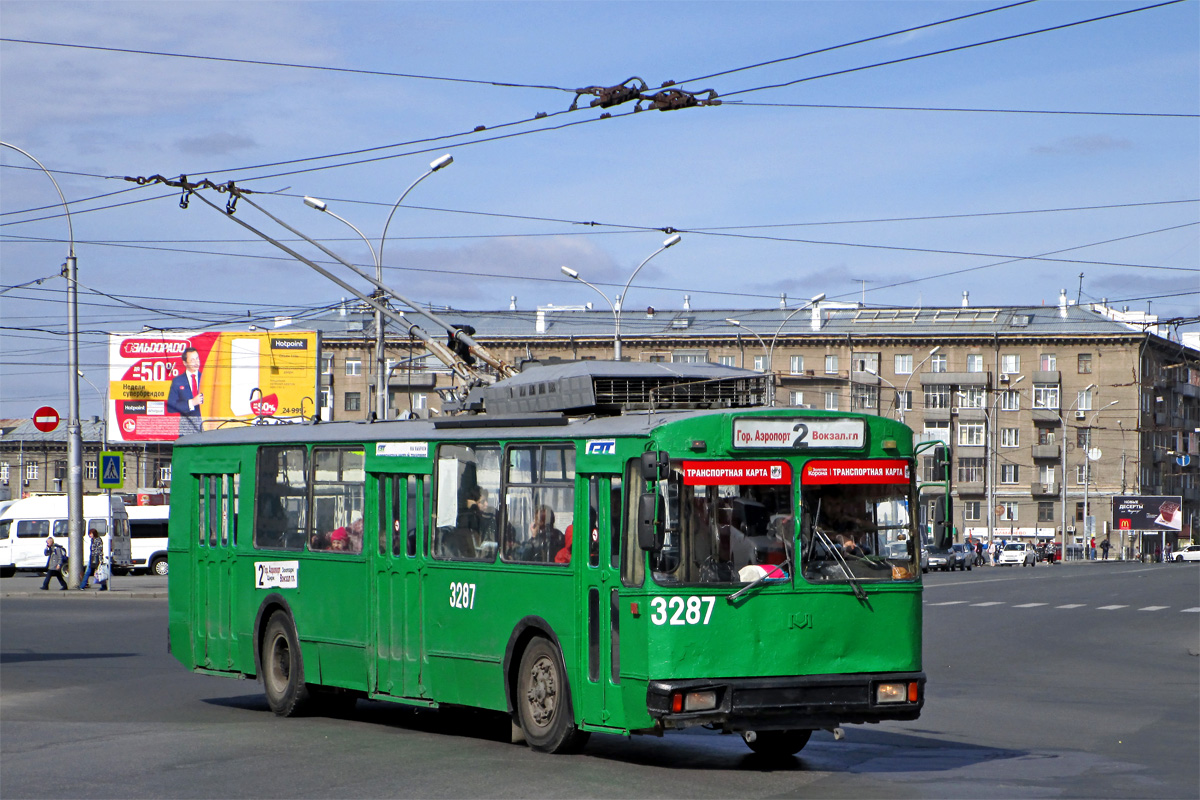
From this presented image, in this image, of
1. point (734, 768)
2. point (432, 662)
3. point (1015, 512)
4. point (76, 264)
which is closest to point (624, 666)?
point (734, 768)

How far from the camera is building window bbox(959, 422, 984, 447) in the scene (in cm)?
10794

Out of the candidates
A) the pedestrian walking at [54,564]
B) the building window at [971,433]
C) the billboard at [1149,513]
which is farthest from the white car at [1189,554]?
the pedestrian walking at [54,564]

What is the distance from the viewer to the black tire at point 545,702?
11.4 m

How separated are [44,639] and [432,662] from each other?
545 inches

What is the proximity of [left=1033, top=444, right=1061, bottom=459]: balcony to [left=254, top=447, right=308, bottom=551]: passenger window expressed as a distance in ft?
316

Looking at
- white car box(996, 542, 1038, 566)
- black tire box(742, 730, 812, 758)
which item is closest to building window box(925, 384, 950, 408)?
white car box(996, 542, 1038, 566)

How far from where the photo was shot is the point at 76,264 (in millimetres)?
37344

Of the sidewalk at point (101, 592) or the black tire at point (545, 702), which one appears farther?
the sidewalk at point (101, 592)

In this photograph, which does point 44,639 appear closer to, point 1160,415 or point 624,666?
point 624,666

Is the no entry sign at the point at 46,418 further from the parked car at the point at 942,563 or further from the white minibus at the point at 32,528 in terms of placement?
the parked car at the point at 942,563

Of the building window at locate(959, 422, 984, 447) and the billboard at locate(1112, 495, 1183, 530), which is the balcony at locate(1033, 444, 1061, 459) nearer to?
the building window at locate(959, 422, 984, 447)

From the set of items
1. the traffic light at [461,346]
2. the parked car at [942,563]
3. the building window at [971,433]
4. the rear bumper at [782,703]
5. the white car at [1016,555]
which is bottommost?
the white car at [1016,555]

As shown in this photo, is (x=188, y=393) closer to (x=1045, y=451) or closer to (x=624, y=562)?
(x=624, y=562)

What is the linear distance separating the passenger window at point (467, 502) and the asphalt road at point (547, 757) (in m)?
1.49
